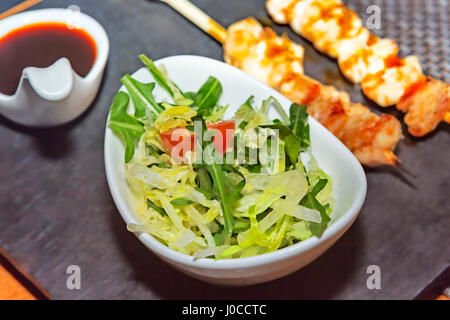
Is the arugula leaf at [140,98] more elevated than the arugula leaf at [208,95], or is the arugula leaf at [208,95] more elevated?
the arugula leaf at [140,98]

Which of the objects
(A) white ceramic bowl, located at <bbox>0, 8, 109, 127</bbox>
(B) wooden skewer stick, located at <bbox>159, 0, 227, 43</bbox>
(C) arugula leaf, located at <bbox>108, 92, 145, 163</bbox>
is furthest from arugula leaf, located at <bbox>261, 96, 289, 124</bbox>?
(A) white ceramic bowl, located at <bbox>0, 8, 109, 127</bbox>

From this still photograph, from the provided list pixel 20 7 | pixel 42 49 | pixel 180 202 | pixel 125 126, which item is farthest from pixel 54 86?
pixel 20 7

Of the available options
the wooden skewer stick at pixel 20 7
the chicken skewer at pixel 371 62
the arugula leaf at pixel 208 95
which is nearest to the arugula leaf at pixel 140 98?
the arugula leaf at pixel 208 95

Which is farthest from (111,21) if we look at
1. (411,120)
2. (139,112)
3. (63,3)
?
(411,120)

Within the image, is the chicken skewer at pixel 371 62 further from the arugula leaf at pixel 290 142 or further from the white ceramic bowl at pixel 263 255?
the arugula leaf at pixel 290 142

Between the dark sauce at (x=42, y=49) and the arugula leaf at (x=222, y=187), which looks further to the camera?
the dark sauce at (x=42, y=49)
